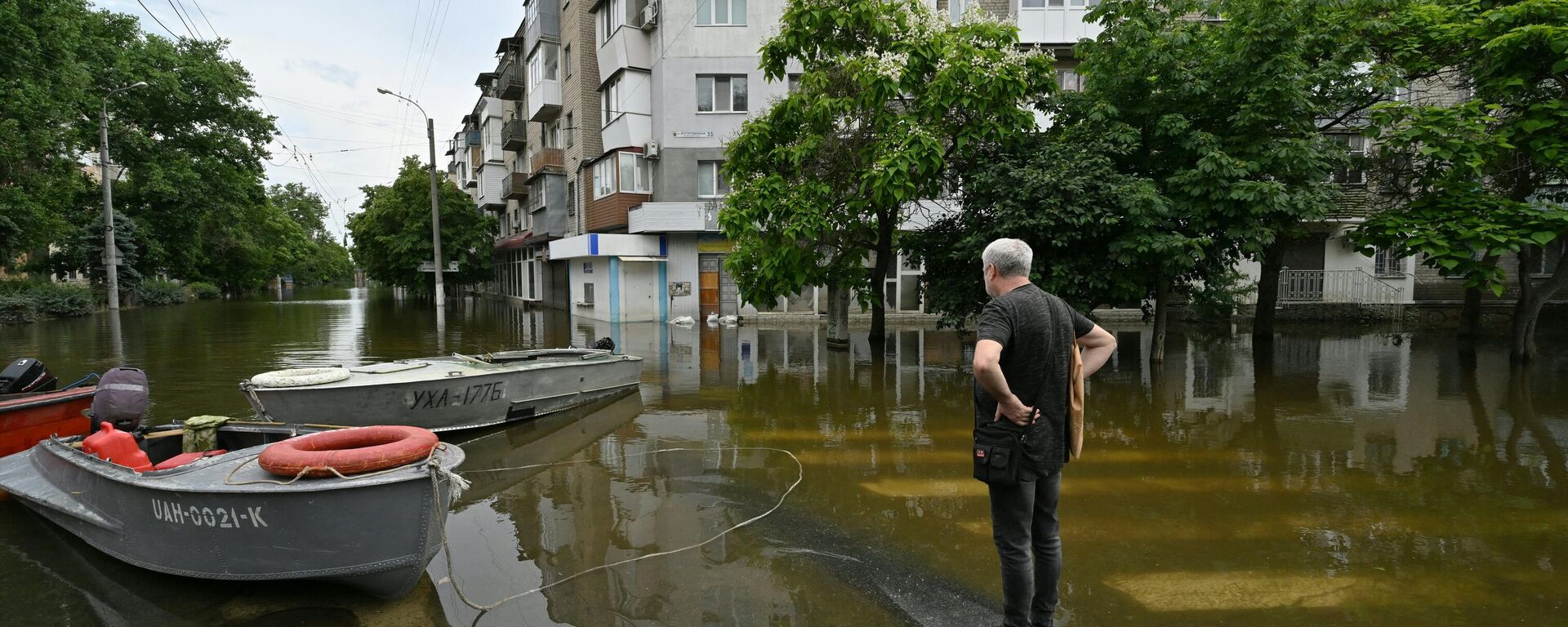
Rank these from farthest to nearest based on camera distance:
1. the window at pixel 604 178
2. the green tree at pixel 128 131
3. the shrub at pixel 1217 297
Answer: the window at pixel 604 178 → the green tree at pixel 128 131 → the shrub at pixel 1217 297

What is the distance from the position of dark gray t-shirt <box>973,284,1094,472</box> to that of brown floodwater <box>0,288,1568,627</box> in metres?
1.21

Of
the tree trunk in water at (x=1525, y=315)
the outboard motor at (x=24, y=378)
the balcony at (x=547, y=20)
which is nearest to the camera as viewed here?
the outboard motor at (x=24, y=378)

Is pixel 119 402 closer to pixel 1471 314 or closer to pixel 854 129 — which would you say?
pixel 854 129

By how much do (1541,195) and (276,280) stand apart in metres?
98.3

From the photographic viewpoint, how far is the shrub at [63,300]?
25.8 m

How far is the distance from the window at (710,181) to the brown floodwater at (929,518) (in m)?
12.9

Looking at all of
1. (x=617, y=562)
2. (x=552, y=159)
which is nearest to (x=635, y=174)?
(x=552, y=159)

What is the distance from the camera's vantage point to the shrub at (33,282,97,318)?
2577 cm

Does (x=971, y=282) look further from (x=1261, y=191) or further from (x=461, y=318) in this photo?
(x=461, y=318)

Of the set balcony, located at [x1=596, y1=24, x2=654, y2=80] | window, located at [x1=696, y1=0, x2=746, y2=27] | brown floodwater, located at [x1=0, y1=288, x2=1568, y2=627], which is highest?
window, located at [x1=696, y1=0, x2=746, y2=27]

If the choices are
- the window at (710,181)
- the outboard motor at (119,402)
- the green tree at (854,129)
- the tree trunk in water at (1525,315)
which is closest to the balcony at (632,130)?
the window at (710,181)

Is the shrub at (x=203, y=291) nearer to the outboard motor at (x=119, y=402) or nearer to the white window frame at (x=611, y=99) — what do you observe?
the white window frame at (x=611, y=99)

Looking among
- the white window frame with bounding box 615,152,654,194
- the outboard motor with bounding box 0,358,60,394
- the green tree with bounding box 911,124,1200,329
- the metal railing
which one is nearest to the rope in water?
the outboard motor with bounding box 0,358,60,394

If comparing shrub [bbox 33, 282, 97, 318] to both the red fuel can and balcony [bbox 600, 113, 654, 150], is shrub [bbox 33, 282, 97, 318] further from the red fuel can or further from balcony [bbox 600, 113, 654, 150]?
the red fuel can
